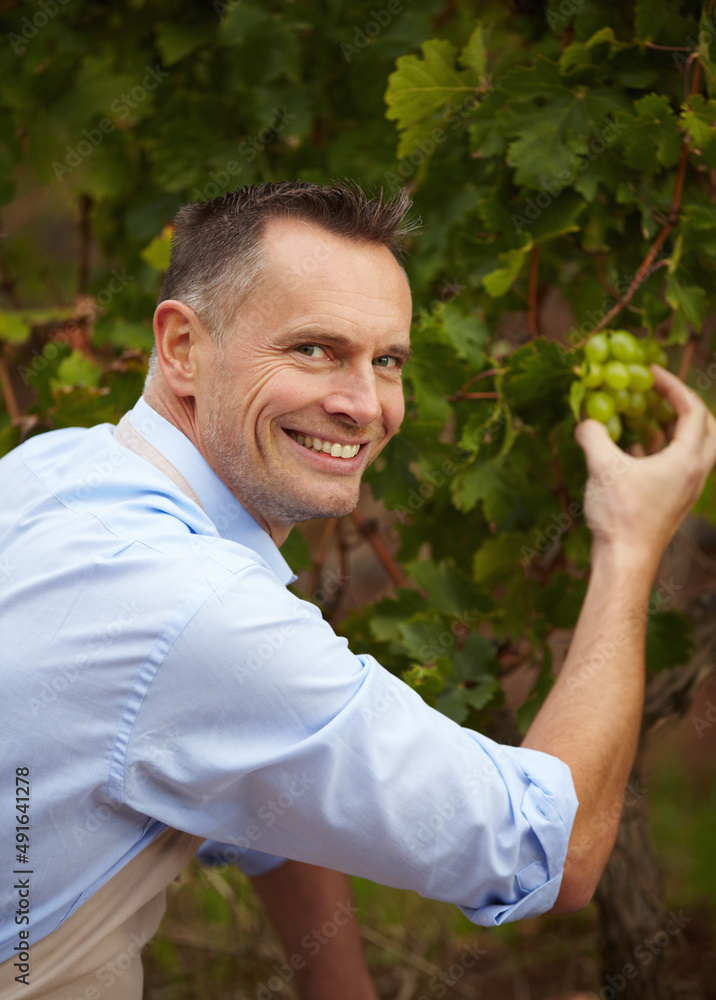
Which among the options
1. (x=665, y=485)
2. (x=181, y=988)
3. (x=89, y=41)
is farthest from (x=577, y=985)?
(x=89, y=41)

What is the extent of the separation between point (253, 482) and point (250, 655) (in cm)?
46

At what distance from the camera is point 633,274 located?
81.0 inches

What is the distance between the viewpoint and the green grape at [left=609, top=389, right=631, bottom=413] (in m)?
1.84

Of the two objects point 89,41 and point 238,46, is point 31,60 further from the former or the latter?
point 238,46

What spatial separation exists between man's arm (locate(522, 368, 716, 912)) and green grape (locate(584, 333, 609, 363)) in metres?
0.13

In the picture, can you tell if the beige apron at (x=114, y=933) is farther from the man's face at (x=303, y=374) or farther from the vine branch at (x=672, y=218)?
the vine branch at (x=672, y=218)

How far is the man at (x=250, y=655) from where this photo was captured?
1.24m

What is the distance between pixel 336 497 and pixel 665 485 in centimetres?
67

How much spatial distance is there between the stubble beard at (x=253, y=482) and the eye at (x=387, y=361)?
0.84ft

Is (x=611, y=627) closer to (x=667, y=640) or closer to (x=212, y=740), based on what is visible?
(x=667, y=640)

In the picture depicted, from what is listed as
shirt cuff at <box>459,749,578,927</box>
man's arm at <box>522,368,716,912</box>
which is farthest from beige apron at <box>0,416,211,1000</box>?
man's arm at <box>522,368,716,912</box>

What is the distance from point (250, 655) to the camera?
1.22 meters

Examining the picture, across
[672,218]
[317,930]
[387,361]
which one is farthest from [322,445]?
[317,930]

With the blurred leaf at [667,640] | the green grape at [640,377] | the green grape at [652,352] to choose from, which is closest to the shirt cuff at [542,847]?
the blurred leaf at [667,640]
